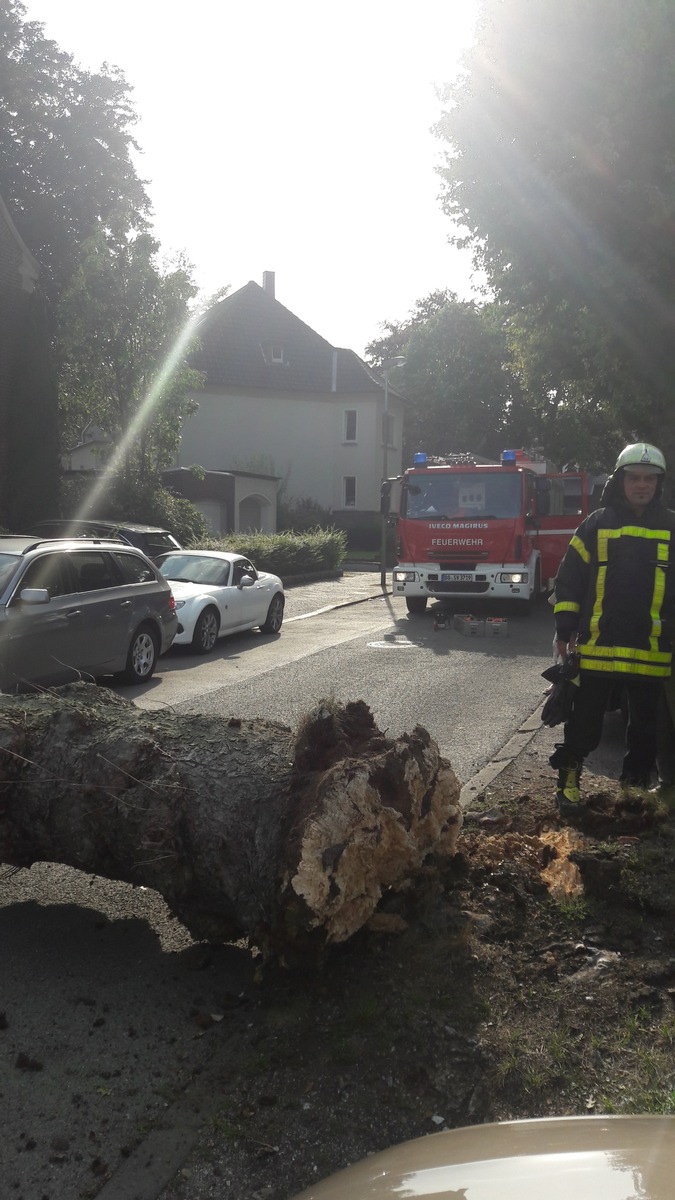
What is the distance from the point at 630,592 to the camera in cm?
539

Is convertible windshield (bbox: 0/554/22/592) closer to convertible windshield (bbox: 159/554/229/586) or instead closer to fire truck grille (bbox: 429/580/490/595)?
convertible windshield (bbox: 159/554/229/586)

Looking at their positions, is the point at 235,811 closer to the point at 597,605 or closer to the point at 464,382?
the point at 597,605

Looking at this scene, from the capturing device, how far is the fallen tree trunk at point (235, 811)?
3.62 meters

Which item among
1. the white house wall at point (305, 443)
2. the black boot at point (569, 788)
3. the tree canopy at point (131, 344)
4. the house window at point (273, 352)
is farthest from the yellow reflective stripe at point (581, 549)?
the house window at point (273, 352)

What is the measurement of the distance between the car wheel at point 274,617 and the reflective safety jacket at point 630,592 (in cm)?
1166

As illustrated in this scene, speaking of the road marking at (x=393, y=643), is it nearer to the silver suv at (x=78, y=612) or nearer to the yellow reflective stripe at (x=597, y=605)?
the silver suv at (x=78, y=612)

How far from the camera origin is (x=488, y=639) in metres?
16.4

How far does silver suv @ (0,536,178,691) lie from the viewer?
9383 mm

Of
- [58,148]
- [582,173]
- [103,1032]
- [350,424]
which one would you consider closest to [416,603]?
[582,173]

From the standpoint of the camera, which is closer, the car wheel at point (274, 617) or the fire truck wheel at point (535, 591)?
the car wheel at point (274, 617)

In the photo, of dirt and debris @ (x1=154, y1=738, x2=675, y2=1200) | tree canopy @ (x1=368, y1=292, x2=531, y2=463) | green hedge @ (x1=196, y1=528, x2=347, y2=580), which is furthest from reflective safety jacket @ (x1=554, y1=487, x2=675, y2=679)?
tree canopy @ (x1=368, y1=292, x2=531, y2=463)

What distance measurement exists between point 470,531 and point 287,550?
10792mm

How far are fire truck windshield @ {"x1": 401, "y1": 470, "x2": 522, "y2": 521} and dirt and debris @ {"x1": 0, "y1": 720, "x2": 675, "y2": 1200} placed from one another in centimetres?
1493

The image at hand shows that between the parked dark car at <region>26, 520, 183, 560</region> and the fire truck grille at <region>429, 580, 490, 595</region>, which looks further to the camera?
the fire truck grille at <region>429, 580, 490, 595</region>
